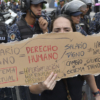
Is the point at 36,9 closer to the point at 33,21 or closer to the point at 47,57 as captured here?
the point at 33,21

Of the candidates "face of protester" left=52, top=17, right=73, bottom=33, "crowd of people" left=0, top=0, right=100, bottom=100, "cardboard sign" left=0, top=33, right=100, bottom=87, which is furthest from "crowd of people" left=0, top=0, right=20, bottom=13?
"cardboard sign" left=0, top=33, right=100, bottom=87

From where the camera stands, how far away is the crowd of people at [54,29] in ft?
5.06

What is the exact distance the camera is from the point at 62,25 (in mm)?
1608

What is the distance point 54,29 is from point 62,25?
0.09 m

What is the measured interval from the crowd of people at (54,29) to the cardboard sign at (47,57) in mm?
95

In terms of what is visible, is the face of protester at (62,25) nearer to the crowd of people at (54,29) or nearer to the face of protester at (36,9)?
the crowd of people at (54,29)

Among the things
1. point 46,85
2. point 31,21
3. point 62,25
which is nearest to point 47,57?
point 46,85

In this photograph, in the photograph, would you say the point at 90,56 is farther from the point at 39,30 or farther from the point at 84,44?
the point at 39,30

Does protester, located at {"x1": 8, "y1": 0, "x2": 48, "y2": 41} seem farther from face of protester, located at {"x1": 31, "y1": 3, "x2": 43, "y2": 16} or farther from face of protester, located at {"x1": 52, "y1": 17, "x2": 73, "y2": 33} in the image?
face of protester, located at {"x1": 52, "y1": 17, "x2": 73, "y2": 33}

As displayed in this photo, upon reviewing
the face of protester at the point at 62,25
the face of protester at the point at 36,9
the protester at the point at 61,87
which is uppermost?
the face of protester at the point at 36,9

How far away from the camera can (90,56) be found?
5.11 feet

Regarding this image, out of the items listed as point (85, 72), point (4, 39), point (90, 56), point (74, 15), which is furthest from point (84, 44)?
point (74, 15)

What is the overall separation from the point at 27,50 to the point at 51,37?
0.24m

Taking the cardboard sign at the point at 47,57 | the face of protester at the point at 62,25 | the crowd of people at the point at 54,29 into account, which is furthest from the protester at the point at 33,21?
the cardboard sign at the point at 47,57
